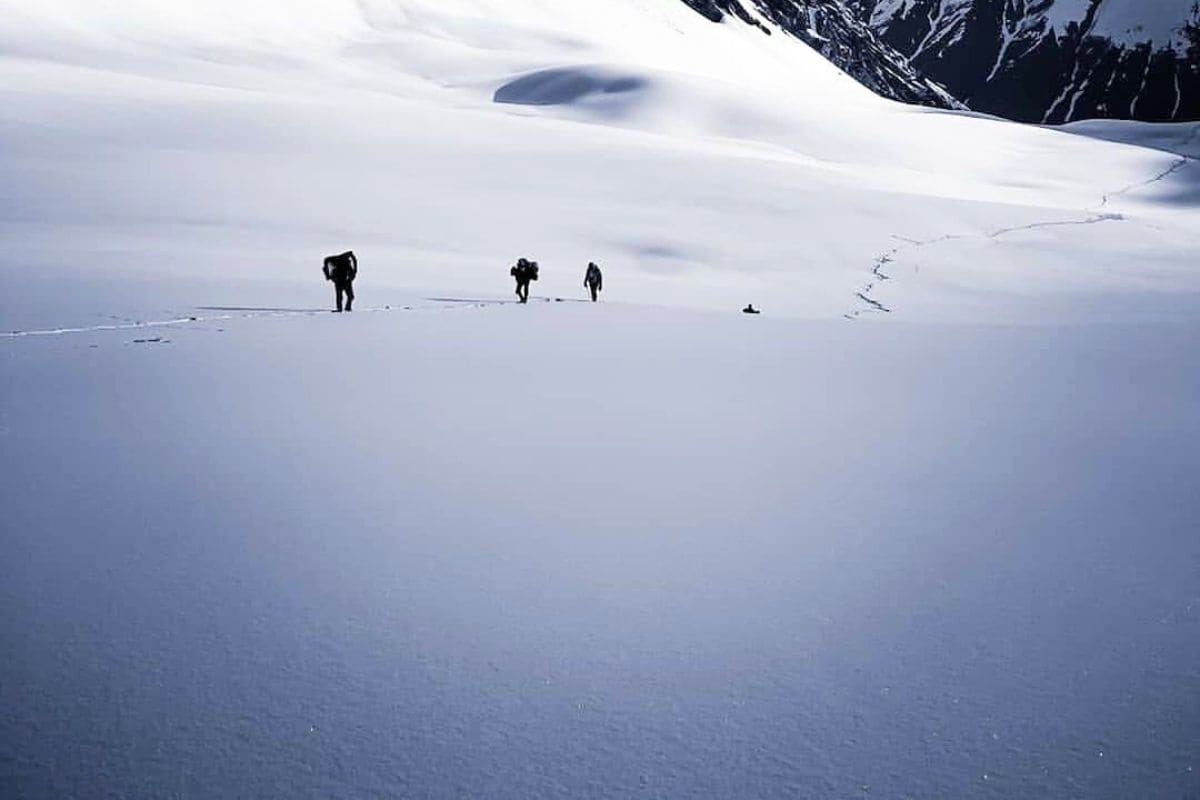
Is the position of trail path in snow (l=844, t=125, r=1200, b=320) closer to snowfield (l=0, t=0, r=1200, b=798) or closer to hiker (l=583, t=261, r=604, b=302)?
snowfield (l=0, t=0, r=1200, b=798)

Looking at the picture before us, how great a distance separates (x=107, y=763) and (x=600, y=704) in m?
1.57

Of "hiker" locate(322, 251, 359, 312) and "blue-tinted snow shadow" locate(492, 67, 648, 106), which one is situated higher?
"blue-tinted snow shadow" locate(492, 67, 648, 106)

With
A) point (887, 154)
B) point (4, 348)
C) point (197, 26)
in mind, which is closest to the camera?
point (4, 348)

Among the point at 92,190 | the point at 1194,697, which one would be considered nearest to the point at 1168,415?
the point at 1194,697

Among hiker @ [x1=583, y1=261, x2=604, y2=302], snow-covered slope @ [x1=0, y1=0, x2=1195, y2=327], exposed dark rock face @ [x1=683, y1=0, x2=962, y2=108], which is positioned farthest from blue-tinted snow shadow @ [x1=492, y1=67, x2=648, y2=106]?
exposed dark rock face @ [x1=683, y1=0, x2=962, y2=108]

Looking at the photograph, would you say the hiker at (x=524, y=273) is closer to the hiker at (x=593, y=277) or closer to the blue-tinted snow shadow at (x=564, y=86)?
the hiker at (x=593, y=277)

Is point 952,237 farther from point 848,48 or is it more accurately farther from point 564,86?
point 848,48

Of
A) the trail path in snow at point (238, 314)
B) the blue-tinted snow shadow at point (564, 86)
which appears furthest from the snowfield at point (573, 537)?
the blue-tinted snow shadow at point (564, 86)

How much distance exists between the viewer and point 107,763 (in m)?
2.79

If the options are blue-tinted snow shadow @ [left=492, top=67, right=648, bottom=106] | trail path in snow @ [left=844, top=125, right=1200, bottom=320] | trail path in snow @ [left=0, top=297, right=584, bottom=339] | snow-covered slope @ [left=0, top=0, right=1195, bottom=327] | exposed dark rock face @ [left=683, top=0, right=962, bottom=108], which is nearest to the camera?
trail path in snow @ [left=0, top=297, right=584, bottom=339]

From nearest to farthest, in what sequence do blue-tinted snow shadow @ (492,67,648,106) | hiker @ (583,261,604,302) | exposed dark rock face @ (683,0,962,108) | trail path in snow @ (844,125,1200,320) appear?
hiker @ (583,261,604,302) → trail path in snow @ (844,125,1200,320) → blue-tinted snow shadow @ (492,67,648,106) → exposed dark rock face @ (683,0,962,108)

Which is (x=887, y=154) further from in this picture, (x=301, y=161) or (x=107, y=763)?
(x=107, y=763)

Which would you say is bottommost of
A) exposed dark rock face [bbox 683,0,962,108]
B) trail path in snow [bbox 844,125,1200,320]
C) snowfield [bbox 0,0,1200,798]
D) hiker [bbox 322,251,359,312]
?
snowfield [bbox 0,0,1200,798]

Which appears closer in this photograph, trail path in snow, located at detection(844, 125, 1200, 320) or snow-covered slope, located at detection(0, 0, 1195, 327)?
trail path in snow, located at detection(844, 125, 1200, 320)
